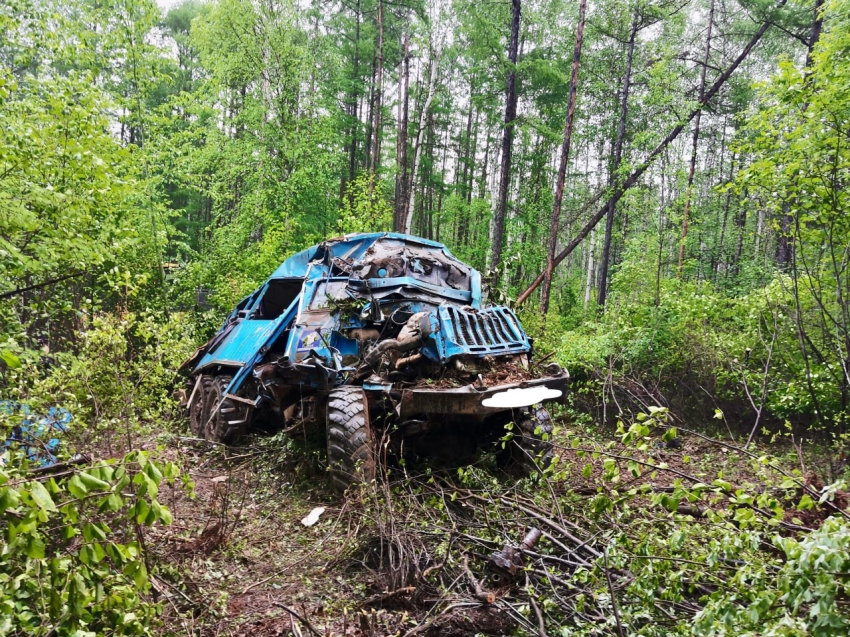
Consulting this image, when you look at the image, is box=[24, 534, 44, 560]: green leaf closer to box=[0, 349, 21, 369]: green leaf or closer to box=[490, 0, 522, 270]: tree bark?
box=[0, 349, 21, 369]: green leaf

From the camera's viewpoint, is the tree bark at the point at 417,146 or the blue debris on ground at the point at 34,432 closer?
the blue debris on ground at the point at 34,432

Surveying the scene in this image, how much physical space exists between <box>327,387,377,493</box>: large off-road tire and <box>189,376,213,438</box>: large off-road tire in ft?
10.6

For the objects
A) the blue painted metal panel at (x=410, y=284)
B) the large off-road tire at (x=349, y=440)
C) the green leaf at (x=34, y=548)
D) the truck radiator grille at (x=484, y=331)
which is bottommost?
the large off-road tire at (x=349, y=440)

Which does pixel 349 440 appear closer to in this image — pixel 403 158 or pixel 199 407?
pixel 199 407

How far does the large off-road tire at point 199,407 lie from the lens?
691 centimetres

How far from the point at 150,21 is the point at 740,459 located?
1086 cm

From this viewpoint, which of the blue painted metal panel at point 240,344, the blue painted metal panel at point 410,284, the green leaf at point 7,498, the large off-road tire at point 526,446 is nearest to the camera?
the green leaf at point 7,498

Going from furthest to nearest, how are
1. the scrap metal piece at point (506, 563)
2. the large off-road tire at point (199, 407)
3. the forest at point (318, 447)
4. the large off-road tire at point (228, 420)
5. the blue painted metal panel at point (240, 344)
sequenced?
the large off-road tire at point (199, 407)
the blue painted metal panel at point (240, 344)
the large off-road tire at point (228, 420)
the scrap metal piece at point (506, 563)
the forest at point (318, 447)

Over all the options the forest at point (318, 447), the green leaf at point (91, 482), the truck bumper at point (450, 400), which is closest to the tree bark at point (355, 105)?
the forest at point (318, 447)

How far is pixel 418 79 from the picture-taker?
19.0 metres

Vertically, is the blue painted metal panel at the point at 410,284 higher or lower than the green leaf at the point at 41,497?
higher

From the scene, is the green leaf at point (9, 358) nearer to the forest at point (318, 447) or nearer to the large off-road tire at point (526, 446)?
the forest at point (318, 447)

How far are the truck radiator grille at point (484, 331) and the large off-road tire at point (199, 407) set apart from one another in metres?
3.98

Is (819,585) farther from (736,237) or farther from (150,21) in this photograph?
(736,237)
